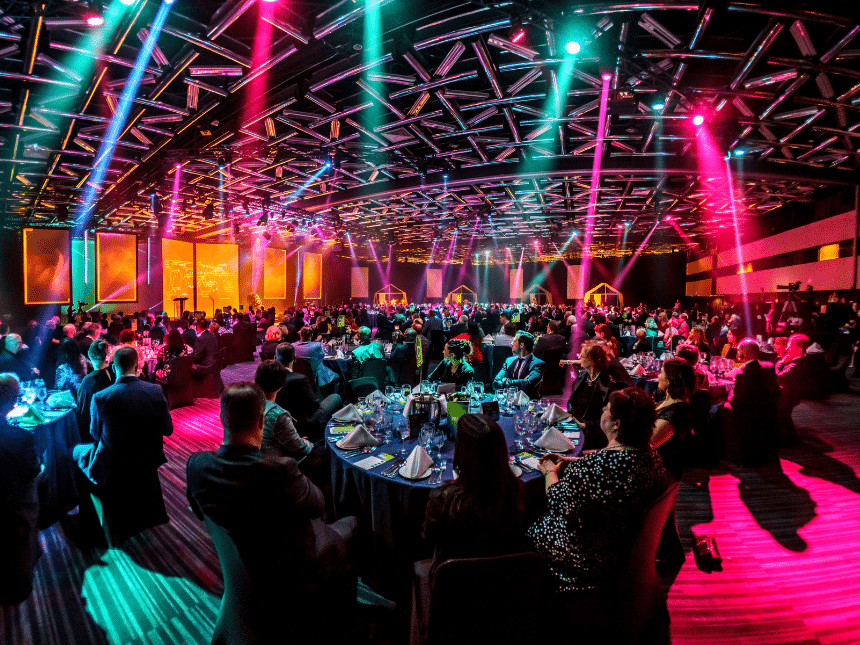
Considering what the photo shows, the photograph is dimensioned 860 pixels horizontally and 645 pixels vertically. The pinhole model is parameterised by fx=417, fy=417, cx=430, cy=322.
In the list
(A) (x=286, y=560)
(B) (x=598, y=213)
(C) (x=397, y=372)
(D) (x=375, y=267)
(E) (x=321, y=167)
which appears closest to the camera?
(A) (x=286, y=560)

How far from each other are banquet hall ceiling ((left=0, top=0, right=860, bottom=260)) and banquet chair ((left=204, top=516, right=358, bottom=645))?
14.4ft

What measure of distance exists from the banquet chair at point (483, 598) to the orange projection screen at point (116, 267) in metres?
17.9

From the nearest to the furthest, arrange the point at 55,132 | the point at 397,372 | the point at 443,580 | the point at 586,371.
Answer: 1. the point at 443,580
2. the point at 586,371
3. the point at 55,132
4. the point at 397,372

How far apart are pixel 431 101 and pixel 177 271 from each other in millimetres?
14714

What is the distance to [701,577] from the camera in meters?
2.75

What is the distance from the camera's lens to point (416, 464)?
89.4 inches

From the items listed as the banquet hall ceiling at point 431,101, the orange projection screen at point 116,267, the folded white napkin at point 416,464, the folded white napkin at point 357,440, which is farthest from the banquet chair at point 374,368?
the orange projection screen at point 116,267

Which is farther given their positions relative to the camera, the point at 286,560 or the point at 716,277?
the point at 716,277

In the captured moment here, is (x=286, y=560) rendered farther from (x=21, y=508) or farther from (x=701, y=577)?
(x=701, y=577)

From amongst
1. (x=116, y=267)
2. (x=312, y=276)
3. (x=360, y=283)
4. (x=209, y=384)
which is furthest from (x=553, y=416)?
(x=360, y=283)

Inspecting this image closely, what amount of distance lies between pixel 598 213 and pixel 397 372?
9613 millimetres

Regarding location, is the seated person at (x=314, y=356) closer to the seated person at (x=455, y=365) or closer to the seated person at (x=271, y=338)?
the seated person at (x=271, y=338)

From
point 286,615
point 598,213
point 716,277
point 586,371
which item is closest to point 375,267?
point 598,213

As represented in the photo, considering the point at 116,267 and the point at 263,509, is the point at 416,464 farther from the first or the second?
the point at 116,267
